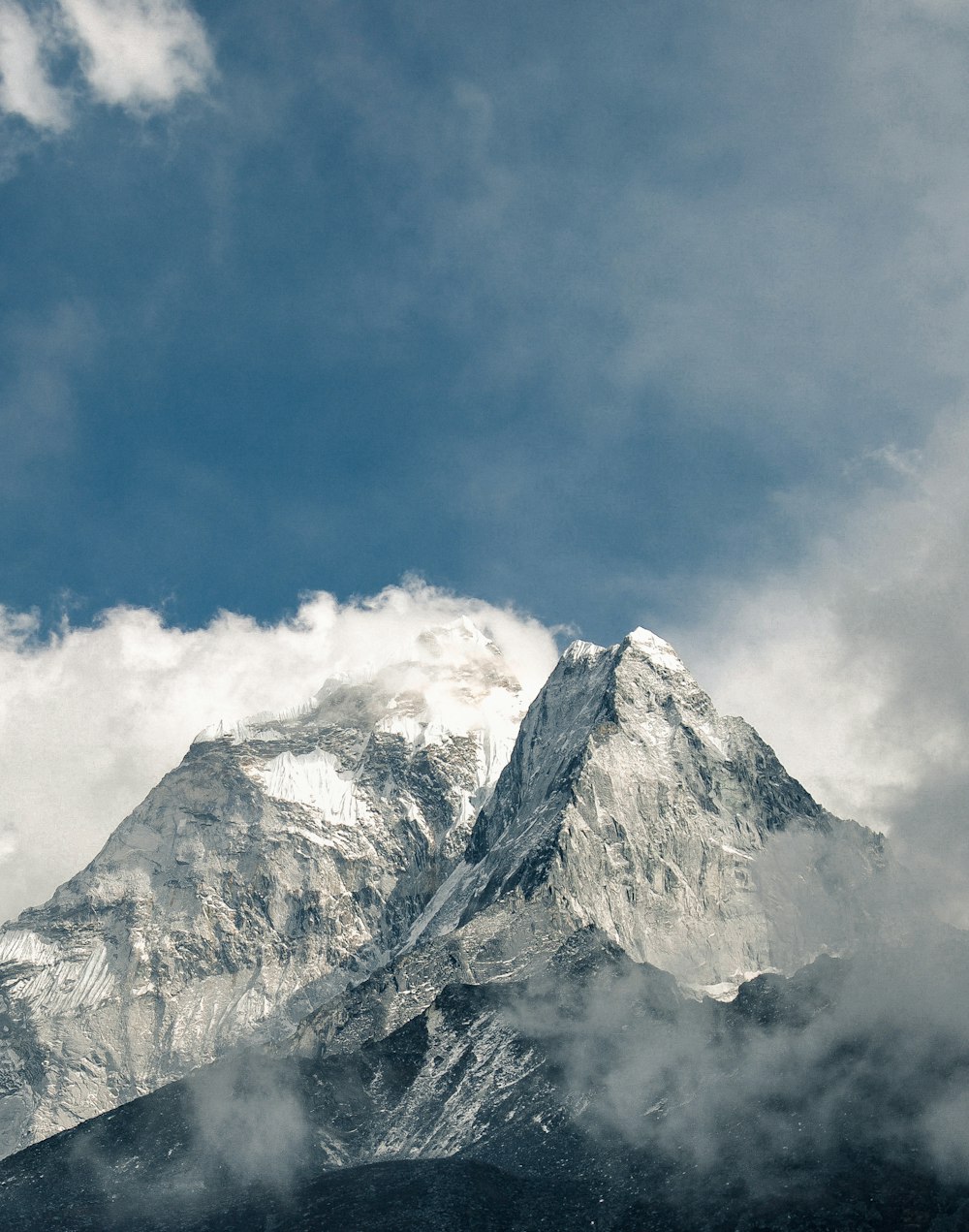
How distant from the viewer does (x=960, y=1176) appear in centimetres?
19238

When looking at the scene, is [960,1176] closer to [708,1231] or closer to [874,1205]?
[874,1205]

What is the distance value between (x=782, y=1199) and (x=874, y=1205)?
11.7 m

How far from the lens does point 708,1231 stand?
192625 millimetres

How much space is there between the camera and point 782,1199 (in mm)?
194875

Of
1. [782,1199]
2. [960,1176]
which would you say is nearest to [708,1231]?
[782,1199]

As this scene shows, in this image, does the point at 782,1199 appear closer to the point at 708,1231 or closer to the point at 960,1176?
the point at 708,1231

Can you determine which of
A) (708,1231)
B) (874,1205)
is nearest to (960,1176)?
(874,1205)

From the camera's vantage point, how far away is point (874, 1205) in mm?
189750

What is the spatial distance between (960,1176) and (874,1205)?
40.5 ft

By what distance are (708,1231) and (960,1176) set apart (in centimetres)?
3306

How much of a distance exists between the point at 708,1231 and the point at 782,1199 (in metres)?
10.8

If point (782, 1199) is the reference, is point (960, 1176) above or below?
above

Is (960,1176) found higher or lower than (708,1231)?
higher
